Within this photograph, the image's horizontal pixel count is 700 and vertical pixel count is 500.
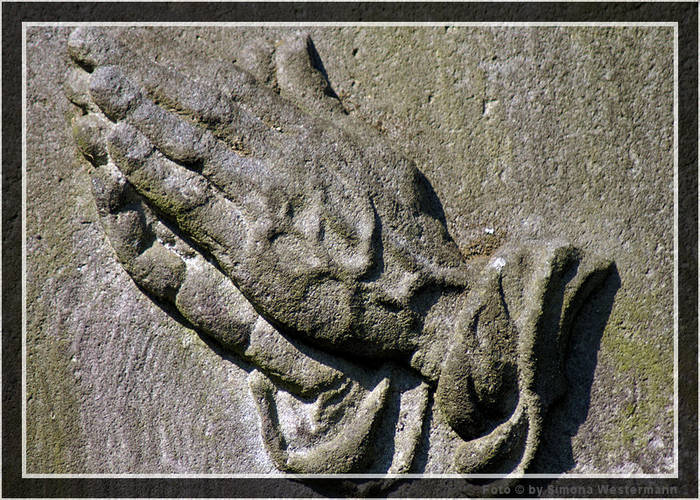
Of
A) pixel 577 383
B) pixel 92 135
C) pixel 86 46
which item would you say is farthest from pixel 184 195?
pixel 577 383

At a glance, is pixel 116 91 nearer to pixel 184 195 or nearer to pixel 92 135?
pixel 92 135

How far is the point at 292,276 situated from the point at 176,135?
454 millimetres

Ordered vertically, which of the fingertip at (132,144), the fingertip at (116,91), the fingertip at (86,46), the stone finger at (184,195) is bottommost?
the stone finger at (184,195)

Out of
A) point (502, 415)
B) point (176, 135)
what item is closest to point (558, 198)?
point (502, 415)

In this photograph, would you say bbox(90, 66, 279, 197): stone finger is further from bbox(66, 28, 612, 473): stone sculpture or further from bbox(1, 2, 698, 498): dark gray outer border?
bbox(1, 2, 698, 498): dark gray outer border

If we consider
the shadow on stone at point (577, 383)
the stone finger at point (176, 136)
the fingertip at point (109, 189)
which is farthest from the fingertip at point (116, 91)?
the shadow on stone at point (577, 383)

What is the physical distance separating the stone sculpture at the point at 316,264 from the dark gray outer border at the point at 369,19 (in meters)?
0.09

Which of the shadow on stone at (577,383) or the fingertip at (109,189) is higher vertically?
the fingertip at (109,189)

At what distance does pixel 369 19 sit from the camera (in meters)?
1.65

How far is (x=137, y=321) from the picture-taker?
5.53 feet

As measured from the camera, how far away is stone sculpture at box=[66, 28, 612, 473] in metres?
1.55

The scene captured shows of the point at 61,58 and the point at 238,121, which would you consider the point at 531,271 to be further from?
the point at 61,58

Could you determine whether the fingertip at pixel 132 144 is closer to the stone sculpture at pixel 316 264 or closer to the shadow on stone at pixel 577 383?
the stone sculpture at pixel 316 264

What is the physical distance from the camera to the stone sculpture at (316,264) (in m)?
1.55
